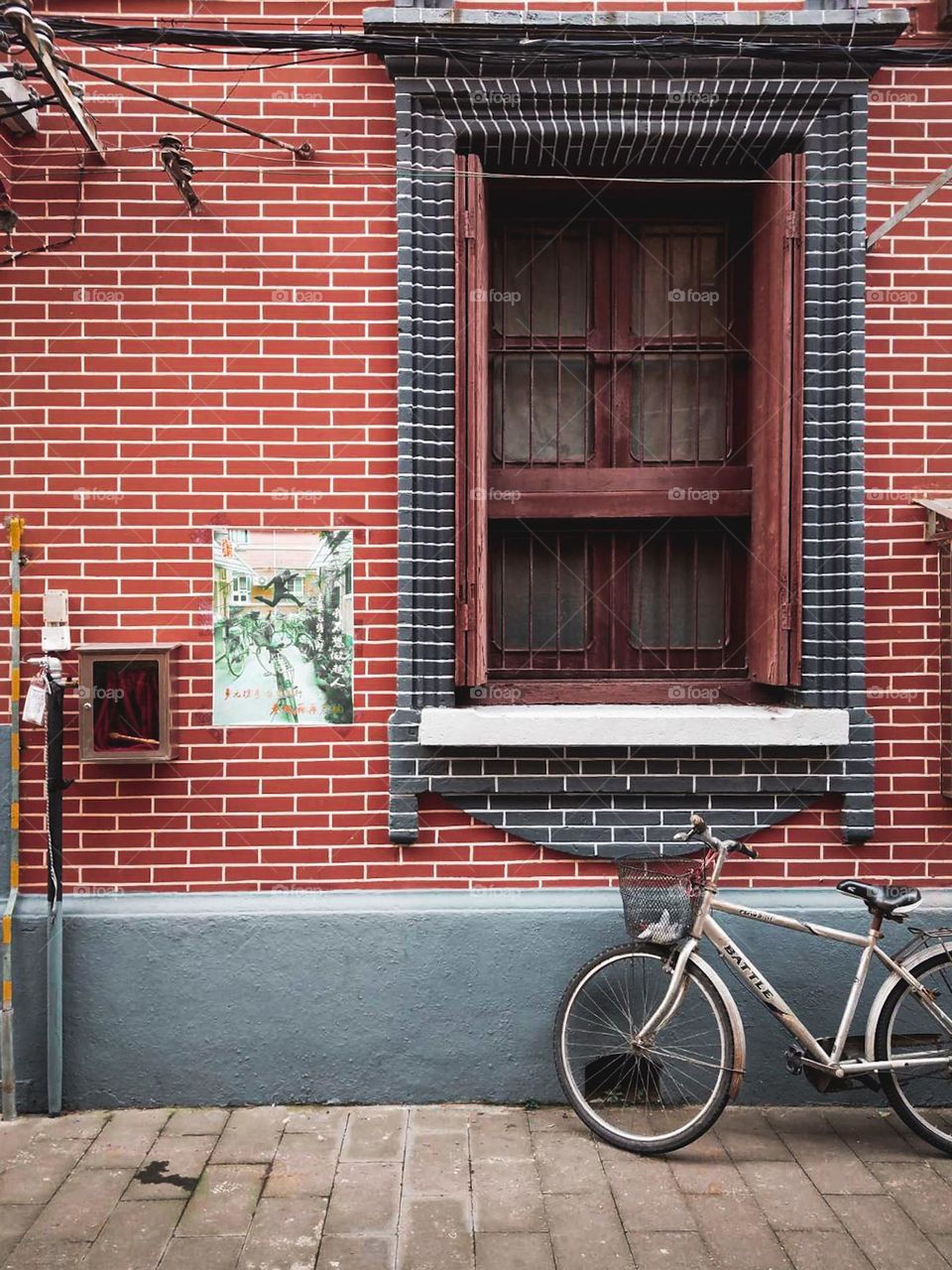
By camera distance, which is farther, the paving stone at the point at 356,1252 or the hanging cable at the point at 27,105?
the hanging cable at the point at 27,105

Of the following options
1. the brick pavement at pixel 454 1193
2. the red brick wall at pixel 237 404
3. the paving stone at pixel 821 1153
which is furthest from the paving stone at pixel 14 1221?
the paving stone at pixel 821 1153

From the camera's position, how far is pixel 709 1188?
3680 mm

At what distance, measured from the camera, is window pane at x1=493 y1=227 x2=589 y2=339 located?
15.6 ft

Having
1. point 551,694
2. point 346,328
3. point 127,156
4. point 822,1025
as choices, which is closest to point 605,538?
point 551,694

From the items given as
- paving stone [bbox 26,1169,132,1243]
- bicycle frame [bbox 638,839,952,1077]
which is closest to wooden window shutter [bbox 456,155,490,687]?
bicycle frame [bbox 638,839,952,1077]

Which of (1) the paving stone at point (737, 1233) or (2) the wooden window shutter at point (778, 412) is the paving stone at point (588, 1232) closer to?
(1) the paving stone at point (737, 1233)

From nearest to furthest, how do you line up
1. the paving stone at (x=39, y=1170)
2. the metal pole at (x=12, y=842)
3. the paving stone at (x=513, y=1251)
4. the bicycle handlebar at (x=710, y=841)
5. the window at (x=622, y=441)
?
the paving stone at (x=513, y=1251)
the paving stone at (x=39, y=1170)
the bicycle handlebar at (x=710, y=841)
the metal pole at (x=12, y=842)
the window at (x=622, y=441)

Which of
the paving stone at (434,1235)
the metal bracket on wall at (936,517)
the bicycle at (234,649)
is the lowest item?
the paving stone at (434,1235)

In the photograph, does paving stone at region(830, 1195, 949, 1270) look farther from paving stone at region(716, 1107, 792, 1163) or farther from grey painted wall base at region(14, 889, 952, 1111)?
grey painted wall base at region(14, 889, 952, 1111)

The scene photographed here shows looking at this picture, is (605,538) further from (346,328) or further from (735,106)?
(735,106)

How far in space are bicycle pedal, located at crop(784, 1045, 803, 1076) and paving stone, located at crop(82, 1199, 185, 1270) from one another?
2350 millimetres

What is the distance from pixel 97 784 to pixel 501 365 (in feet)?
8.74

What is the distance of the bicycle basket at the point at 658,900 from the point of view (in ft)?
12.9

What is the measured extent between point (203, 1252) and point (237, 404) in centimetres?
325
